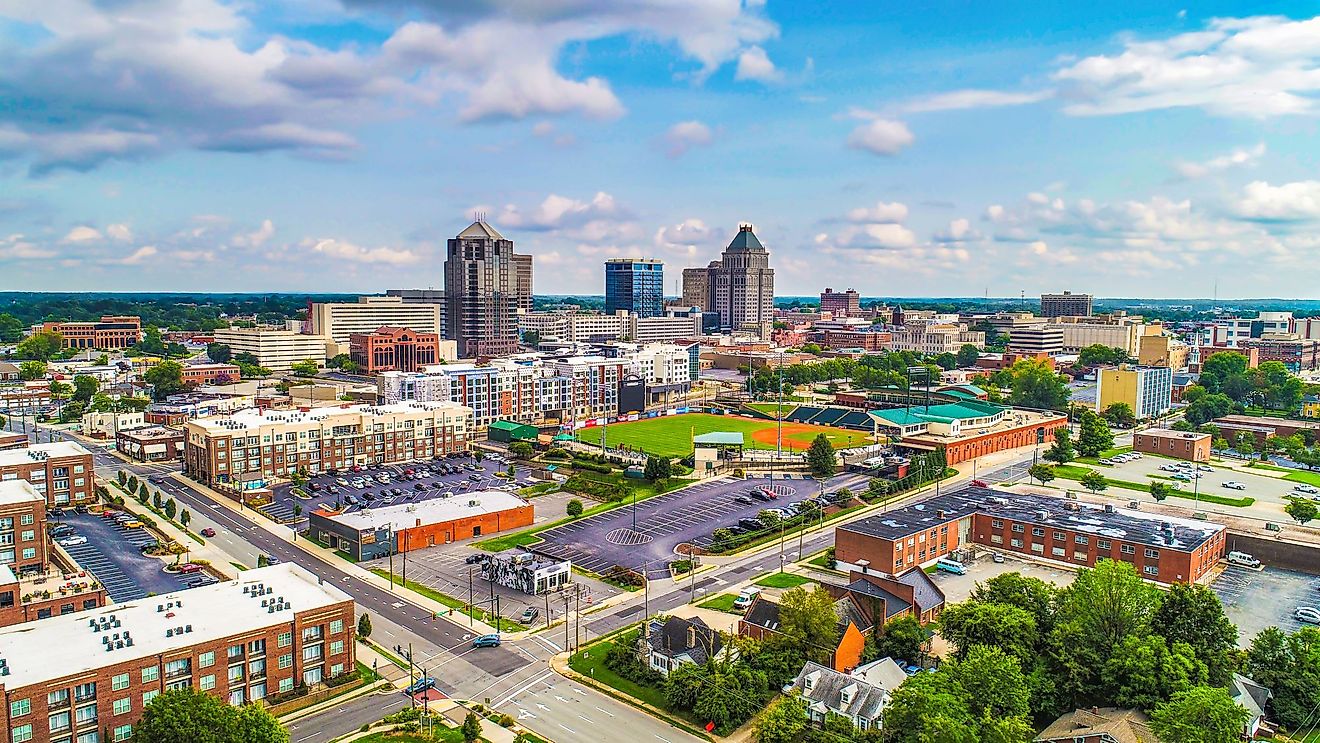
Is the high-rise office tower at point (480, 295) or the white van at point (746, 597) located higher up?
the high-rise office tower at point (480, 295)

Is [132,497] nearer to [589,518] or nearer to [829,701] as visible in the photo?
[589,518]

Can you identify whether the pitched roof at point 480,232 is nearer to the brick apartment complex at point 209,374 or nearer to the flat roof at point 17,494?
the brick apartment complex at point 209,374

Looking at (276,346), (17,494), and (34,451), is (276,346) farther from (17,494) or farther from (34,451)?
(17,494)

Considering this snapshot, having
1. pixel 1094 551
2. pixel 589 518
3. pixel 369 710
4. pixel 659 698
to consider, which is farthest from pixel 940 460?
pixel 369 710

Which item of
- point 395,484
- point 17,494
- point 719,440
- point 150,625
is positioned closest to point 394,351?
point 395,484

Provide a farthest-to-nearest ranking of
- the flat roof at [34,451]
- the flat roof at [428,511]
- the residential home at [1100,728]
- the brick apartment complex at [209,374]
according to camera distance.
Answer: the brick apartment complex at [209,374], the flat roof at [34,451], the flat roof at [428,511], the residential home at [1100,728]

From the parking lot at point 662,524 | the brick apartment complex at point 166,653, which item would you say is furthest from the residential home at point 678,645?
→ the parking lot at point 662,524
